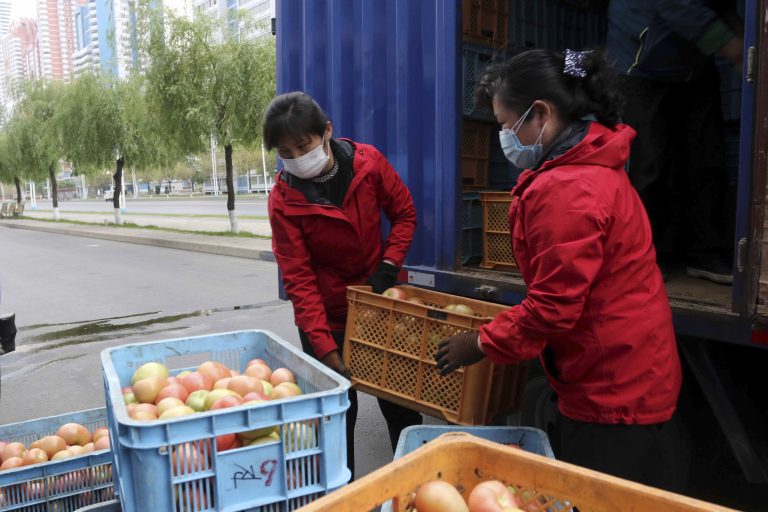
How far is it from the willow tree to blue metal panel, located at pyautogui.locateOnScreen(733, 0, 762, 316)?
22384mm

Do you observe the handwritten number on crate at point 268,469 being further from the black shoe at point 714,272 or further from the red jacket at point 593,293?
the black shoe at point 714,272

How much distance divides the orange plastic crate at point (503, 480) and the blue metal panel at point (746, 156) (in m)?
1.32

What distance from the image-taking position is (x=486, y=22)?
4.12 m

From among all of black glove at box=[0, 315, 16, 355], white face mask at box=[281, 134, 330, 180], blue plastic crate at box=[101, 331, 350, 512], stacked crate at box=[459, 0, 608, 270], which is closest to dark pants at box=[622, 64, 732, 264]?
stacked crate at box=[459, 0, 608, 270]

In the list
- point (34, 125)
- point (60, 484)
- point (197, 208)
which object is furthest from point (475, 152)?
point (197, 208)

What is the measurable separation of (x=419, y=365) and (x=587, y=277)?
3.30ft

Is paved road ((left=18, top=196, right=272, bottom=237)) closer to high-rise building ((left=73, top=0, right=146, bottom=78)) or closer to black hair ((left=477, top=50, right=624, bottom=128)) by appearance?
high-rise building ((left=73, top=0, right=146, bottom=78))

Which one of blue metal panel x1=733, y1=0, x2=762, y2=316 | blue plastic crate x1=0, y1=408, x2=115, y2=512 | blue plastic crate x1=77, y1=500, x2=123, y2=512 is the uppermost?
blue metal panel x1=733, y1=0, x2=762, y2=316

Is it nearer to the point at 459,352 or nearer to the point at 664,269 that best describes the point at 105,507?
the point at 459,352

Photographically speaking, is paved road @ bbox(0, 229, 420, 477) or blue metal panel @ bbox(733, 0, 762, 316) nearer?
blue metal panel @ bbox(733, 0, 762, 316)

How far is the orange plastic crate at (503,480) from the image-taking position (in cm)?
122

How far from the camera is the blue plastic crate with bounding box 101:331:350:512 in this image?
1.56 meters

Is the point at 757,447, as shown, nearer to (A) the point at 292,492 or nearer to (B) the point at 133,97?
(A) the point at 292,492

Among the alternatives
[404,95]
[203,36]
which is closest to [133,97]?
[203,36]
